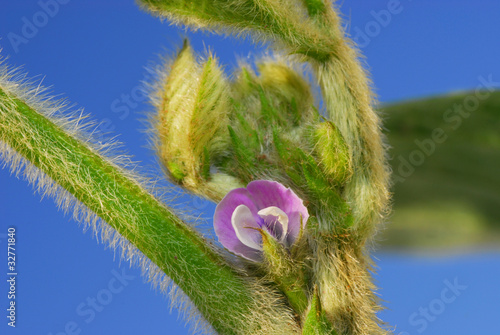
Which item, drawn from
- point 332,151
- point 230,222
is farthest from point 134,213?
point 332,151

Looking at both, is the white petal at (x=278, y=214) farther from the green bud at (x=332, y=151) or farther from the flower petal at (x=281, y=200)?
the green bud at (x=332, y=151)

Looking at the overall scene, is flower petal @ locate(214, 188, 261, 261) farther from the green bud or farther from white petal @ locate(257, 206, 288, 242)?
the green bud

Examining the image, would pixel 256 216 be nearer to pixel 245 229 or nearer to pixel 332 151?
→ pixel 245 229

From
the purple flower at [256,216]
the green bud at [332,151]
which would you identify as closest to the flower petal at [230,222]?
the purple flower at [256,216]

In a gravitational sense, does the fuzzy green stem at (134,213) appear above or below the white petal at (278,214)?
below

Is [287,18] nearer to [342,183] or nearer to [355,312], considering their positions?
[342,183]

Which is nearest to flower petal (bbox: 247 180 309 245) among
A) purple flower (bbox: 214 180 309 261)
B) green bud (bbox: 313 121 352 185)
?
purple flower (bbox: 214 180 309 261)

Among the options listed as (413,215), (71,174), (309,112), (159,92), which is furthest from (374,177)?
(413,215)
